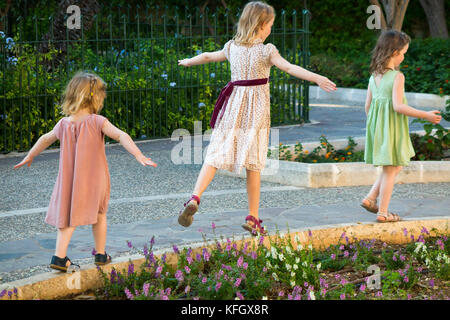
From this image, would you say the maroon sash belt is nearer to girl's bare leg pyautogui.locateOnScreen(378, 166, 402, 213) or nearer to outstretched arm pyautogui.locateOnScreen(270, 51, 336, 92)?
outstretched arm pyautogui.locateOnScreen(270, 51, 336, 92)

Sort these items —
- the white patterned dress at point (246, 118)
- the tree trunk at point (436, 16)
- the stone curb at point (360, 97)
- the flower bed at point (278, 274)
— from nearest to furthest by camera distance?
the flower bed at point (278, 274) < the white patterned dress at point (246, 118) < the stone curb at point (360, 97) < the tree trunk at point (436, 16)

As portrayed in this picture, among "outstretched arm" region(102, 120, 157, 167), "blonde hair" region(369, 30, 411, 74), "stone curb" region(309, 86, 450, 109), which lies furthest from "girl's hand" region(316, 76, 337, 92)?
"stone curb" region(309, 86, 450, 109)

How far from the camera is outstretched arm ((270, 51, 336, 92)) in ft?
17.6

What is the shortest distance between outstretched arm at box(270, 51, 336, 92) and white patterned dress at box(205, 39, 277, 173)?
0.37 feet

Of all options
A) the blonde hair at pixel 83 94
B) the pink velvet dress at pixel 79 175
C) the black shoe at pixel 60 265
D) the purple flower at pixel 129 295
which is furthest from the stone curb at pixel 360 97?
the purple flower at pixel 129 295

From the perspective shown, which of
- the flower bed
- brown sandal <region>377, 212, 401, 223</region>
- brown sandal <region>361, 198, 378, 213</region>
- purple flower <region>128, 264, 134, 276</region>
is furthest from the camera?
brown sandal <region>361, 198, 378, 213</region>

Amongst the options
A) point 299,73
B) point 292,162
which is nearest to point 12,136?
point 292,162

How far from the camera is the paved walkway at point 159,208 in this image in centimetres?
594

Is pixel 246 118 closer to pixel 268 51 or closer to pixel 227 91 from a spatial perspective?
pixel 227 91

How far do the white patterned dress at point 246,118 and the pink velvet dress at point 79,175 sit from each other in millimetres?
1219

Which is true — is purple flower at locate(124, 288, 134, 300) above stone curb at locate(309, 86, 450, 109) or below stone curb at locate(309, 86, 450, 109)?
below

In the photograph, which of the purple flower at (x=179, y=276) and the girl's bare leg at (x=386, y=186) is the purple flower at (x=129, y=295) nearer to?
the purple flower at (x=179, y=276)

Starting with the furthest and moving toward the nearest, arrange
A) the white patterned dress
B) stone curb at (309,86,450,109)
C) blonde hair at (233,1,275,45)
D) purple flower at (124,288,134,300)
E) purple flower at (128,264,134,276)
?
1. stone curb at (309,86,450,109)
2. the white patterned dress
3. blonde hair at (233,1,275,45)
4. purple flower at (128,264,134,276)
5. purple flower at (124,288,134,300)

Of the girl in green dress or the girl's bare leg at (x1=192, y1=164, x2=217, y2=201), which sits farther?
the girl in green dress
